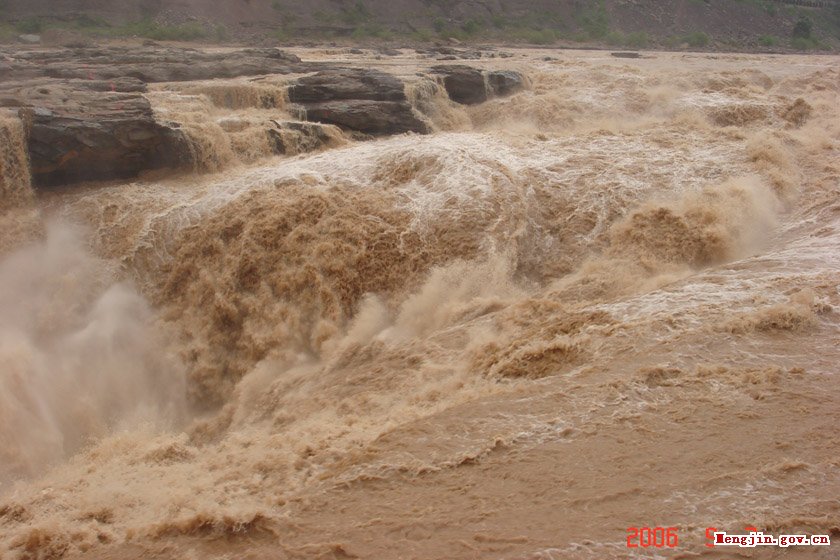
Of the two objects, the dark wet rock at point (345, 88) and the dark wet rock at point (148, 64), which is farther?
the dark wet rock at point (148, 64)

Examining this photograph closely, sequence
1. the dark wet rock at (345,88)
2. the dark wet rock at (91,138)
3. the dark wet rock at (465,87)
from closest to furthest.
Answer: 1. the dark wet rock at (91,138)
2. the dark wet rock at (345,88)
3. the dark wet rock at (465,87)

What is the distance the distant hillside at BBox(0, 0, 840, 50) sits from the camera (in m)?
22.2

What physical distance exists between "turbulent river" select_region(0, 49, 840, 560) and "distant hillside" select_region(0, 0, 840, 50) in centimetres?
1333

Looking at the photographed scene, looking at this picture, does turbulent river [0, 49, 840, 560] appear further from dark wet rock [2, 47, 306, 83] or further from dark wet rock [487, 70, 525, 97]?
dark wet rock [487, 70, 525, 97]

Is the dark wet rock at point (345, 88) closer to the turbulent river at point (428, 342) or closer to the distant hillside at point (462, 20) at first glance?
the turbulent river at point (428, 342)

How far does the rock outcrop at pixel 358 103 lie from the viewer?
1090 cm

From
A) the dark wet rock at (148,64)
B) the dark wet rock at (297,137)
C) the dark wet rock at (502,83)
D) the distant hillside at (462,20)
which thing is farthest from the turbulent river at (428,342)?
the distant hillside at (462,20)

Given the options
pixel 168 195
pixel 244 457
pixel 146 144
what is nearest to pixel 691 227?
pixel 244 457

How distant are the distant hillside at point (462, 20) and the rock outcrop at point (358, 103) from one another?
1235 centimetres

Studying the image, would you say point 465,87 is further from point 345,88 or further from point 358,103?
point 358,103

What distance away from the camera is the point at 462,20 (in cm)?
2733

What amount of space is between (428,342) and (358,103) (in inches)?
237

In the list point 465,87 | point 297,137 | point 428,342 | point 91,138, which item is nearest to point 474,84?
point 465,87

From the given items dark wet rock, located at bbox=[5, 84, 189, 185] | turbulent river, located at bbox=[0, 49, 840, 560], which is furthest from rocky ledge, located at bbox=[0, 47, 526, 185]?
turbulent river, located at bbox=[0, 49, 840, 560]
